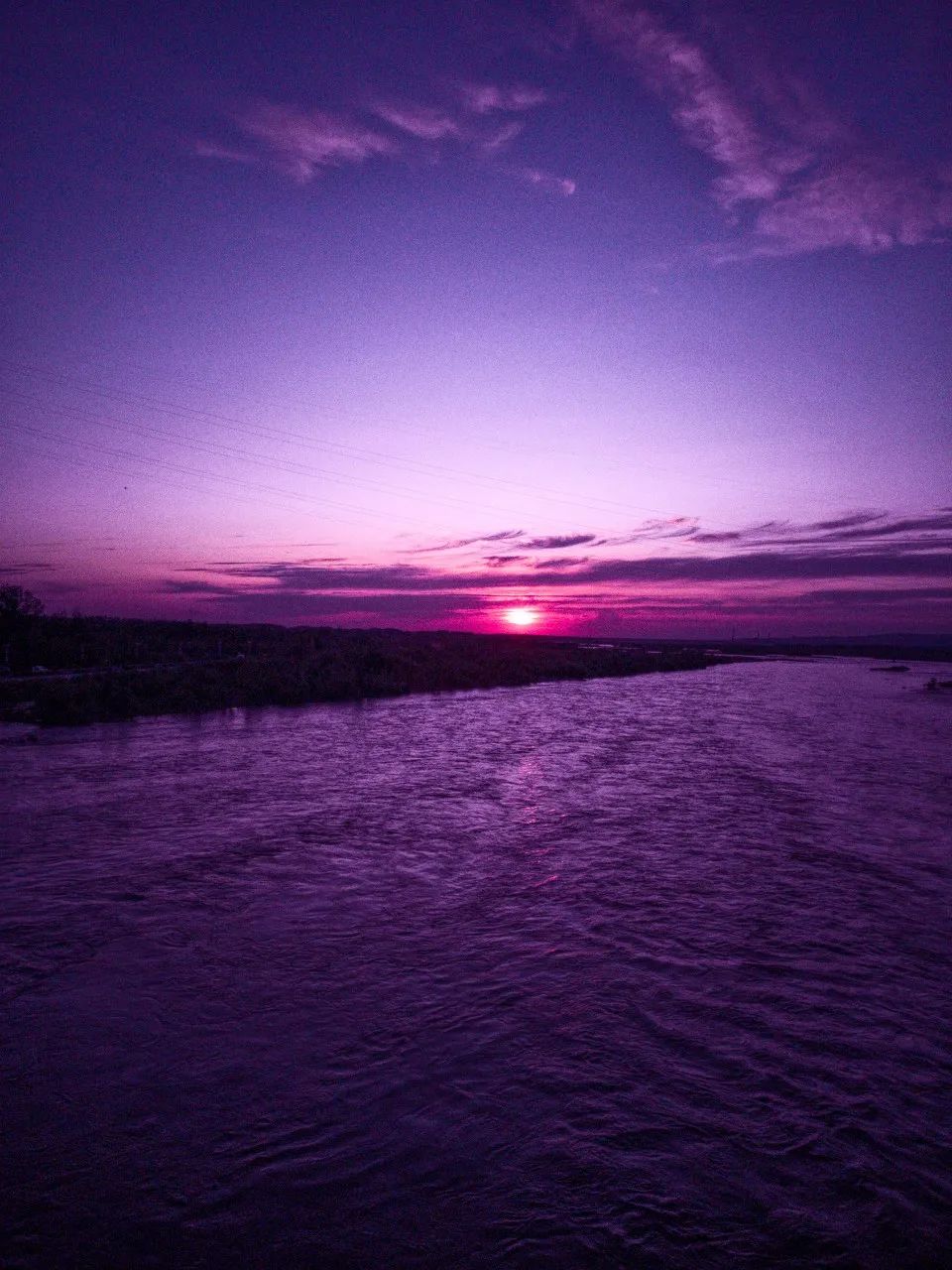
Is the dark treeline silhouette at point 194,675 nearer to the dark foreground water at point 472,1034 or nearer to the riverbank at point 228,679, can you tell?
the riverbank at point 228,679

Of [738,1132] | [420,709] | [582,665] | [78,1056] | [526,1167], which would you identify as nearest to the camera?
[526,1167]

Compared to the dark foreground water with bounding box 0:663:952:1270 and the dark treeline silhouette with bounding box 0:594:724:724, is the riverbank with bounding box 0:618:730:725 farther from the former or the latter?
the dark foreground water with bounding box 0:663:952:1270

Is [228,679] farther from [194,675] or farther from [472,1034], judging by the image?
[472,1034]

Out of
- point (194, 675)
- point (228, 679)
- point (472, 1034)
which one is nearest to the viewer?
point (472, 1034)

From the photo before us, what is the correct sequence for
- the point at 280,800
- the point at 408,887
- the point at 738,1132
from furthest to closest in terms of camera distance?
the point at 280,800 → the point at 408,887 → the point at 738,1132

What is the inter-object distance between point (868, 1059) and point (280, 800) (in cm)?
963

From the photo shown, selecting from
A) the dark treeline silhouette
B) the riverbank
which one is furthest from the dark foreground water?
the dark treeline silhouette

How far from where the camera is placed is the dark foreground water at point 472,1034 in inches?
141

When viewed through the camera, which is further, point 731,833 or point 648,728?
point 648,728

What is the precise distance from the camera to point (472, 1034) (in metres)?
5.27

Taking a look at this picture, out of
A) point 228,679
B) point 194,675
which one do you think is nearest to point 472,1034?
point 228,679

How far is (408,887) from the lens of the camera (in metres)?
8.43

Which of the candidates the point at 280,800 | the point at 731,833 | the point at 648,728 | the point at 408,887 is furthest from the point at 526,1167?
the point at 648,728

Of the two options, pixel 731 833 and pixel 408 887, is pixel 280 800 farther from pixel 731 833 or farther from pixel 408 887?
pixel 731 833
